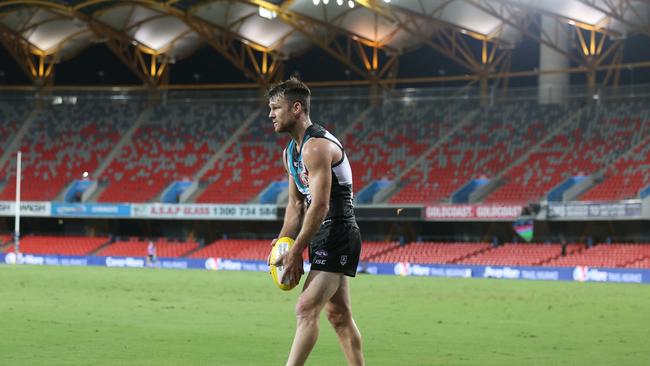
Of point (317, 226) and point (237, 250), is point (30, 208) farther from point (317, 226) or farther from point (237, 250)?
point (317, 226)

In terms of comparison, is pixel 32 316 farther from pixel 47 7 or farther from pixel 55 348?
pixel 47 7

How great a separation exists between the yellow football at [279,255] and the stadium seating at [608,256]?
1423 inches

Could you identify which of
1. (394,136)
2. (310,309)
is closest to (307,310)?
(310,309)

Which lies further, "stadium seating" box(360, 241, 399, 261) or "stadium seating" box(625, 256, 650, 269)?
"stadium seating" box(360, 241, 399, 261)

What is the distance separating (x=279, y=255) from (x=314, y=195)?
66 cm

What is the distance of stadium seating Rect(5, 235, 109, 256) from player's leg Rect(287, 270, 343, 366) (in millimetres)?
50498

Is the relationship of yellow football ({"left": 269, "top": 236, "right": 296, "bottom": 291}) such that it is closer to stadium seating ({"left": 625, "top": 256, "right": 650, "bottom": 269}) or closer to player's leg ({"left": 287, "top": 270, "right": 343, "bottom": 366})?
player's leg ({"left": 287, "top": 270, "right": 343, "bottom": 366})

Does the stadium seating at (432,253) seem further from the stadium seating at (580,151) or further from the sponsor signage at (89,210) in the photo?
the sponsor signage at (89,210)

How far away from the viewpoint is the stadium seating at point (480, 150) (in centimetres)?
5256

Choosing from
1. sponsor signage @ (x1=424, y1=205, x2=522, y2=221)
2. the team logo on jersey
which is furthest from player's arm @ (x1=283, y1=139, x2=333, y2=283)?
sponsor signage @ (x1=424, y1=205, x2=522, y2=221)

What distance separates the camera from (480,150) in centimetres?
5478

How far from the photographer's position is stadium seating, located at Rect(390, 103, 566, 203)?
172 feet

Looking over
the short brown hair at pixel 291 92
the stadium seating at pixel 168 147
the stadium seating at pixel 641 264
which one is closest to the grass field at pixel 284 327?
the short brown hair at pixel 291 92

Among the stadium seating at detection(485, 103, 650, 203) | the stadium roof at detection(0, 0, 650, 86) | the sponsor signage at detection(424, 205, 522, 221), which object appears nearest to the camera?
the sponsor signage at detection(424, 205, 522, 221)
